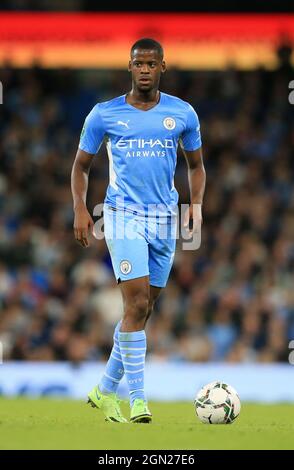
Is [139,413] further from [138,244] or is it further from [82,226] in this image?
[82,226]

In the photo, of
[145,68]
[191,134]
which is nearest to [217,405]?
[191,134]

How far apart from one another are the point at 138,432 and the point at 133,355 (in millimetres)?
825

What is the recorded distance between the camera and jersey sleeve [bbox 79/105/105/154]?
776 centimetres

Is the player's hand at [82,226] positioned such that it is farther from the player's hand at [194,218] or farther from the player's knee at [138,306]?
the player's hand at [194,218]

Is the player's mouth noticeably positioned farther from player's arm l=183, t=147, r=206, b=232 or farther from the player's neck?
player's arm l=183, t=147, r=206, b=232

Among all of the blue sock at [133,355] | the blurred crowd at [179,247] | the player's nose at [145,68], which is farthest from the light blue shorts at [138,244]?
the blurred crowd at [179,247]

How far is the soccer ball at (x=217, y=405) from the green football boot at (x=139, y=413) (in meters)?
0.47

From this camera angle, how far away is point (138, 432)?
266 inches

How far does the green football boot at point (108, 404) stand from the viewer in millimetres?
7801

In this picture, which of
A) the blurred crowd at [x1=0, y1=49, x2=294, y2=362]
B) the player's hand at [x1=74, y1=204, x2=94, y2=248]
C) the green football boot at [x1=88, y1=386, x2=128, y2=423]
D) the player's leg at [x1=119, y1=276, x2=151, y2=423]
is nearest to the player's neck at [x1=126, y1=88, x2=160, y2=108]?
the player's hand at [x1=74, y1=204, x2=94, y2=248]

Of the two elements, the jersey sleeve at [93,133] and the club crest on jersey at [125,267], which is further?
the jersey sleeve at [93,133]

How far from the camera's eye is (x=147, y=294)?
7.50 m

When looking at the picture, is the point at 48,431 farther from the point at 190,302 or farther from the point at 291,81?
the point at 291,81
